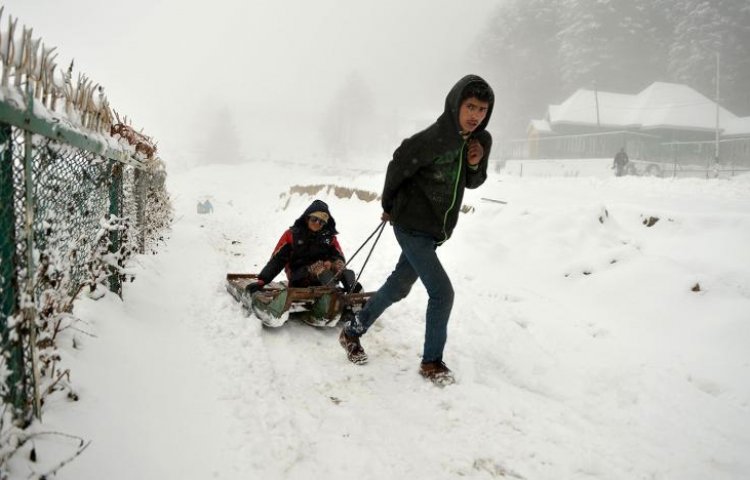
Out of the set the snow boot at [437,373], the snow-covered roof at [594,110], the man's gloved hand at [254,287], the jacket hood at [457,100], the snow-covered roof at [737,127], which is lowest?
the snow boot at [437,373]

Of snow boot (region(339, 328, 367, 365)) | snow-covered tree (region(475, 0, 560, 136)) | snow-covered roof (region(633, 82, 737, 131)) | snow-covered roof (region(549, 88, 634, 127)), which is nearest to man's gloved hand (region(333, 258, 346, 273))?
snow boot (region(339, 328, 367, 365))

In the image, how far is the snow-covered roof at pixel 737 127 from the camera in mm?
36719

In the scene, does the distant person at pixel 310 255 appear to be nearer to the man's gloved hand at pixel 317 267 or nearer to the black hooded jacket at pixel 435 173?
the man's gloved hand at pixel 317 267

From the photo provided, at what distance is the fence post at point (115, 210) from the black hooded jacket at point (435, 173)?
99.6 inches

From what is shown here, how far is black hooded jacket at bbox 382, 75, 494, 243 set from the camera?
3.46 metres

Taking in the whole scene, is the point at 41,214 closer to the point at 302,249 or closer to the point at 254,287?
the point at 254,287

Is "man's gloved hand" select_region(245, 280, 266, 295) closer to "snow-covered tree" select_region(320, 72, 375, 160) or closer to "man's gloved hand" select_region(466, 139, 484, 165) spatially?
"man's gloved hand" select_region(466, 139, 484, 165)

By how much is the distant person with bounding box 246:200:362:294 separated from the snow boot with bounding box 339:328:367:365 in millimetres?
894

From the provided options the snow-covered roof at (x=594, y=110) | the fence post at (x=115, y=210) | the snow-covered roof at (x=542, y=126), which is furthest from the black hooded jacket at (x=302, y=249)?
the snow-covered roof at (x=542, y=126)

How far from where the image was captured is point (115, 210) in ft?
13.8

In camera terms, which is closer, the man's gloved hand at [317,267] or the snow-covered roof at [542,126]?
the man's gloved hand at [317,267]

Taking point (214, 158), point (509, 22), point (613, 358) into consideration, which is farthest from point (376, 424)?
point (214, 158)

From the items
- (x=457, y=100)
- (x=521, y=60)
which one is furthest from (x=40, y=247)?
(x=521, y=60)

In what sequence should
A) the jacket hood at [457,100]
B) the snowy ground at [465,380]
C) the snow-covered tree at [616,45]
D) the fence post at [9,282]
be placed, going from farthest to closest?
1. the snow-covered tree at [616,45]
2. the jacket hood at [457,100]
3. the snowy ground at [465,380]
4. the fence post at [9,282]
